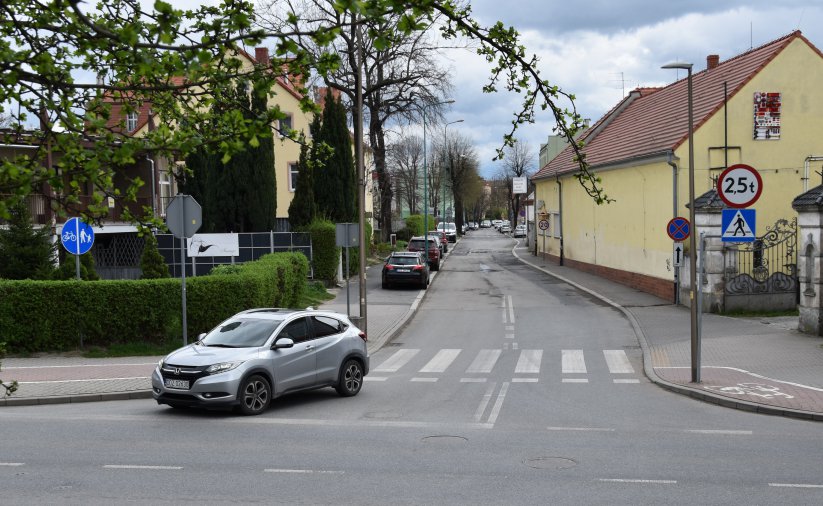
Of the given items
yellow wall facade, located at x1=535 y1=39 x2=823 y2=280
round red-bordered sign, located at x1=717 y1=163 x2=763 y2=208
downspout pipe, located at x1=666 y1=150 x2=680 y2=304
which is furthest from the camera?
yellow wall facade, located at x1=535 y1=39 x2=823 y2=280

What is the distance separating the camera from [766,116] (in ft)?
97.5

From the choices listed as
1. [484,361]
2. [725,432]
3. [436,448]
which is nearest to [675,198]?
[484,361]

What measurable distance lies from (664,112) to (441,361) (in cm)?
2155

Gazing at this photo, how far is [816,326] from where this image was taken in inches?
823

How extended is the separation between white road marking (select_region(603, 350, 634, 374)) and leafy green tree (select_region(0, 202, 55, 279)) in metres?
15.6

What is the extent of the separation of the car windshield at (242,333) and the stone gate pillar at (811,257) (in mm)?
13397

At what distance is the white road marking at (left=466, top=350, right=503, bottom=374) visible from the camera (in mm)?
18141

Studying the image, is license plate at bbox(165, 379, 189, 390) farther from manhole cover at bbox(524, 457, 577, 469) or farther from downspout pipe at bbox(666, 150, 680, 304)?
downspout pipe at bbox(666, 150, 680, 304)

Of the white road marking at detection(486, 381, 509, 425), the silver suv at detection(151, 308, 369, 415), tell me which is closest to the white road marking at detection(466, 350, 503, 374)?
the white road marking at detection(486, 381, 509, 425)

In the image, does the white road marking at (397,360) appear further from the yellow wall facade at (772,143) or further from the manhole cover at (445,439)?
the yellow wall facade at (772,143)

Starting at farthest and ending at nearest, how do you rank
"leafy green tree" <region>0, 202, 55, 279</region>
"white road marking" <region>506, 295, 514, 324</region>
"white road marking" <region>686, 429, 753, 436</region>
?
"white road marking" <region>506, 295, 514, 324</region>
"leafy green tree" <region>0, 202, 55, 279</region>
"white road marking" <region>686, 429, 753, 436</region>

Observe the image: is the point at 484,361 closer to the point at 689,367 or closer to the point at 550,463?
the point at 689,367

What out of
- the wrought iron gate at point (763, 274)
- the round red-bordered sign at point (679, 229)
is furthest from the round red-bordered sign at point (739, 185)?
the wrought iron gate at point (763, 274)

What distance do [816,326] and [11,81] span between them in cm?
2031
